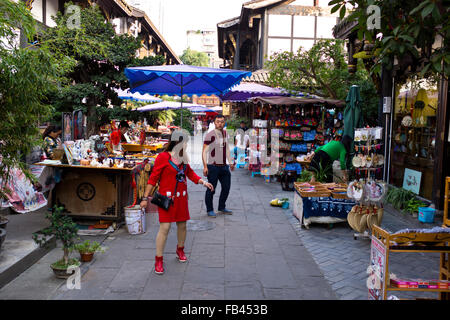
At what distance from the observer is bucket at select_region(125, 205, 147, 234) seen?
6.33 meters

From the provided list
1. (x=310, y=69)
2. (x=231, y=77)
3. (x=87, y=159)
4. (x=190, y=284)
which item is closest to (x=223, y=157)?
(x=231, y=77)

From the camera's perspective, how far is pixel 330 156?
7.85 meters

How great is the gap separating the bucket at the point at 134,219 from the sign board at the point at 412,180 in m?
5.11

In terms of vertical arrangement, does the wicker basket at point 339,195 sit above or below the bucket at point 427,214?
above

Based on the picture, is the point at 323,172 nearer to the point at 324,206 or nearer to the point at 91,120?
the point at 324,206

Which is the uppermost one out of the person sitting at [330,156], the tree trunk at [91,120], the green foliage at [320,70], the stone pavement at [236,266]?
the green foliage at [320,70]

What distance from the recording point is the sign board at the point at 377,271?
347 cm

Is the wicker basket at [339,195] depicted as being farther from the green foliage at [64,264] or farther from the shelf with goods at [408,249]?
the green foliage at [64,264]

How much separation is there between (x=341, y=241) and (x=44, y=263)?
4243mm

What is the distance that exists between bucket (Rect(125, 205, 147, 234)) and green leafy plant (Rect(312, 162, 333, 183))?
12.0 feet

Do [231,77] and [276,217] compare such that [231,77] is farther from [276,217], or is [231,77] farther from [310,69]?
[310,69]

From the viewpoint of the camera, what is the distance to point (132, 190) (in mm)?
7281

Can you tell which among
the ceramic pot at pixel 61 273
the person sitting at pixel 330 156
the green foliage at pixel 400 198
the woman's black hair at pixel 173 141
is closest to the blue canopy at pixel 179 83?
the person sitting at pixel 330 156

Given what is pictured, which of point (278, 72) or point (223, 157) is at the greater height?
point (278, 72)
